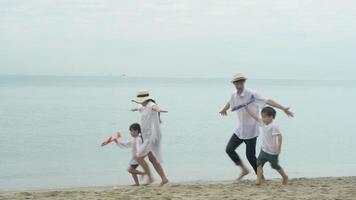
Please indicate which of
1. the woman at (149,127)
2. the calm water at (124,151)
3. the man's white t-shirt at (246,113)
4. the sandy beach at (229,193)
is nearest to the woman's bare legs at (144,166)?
the woman at (149,127)

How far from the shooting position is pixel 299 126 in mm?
29141

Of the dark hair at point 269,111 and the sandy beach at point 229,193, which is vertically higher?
the dark hair at point 269,111

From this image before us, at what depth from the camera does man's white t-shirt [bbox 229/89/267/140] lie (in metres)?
8.29

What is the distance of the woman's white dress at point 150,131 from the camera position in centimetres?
840

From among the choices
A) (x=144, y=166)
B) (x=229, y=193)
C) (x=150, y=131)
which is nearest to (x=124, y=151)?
(x=144, y=166)

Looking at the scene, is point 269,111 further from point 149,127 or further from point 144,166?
point 144,166

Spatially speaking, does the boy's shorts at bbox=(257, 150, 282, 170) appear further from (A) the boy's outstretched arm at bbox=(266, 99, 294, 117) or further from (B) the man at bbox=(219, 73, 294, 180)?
(A) the boy's outstretched arm at bbox=(266, 99, 294, 117)

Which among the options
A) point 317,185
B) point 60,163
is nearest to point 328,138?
point 60,163

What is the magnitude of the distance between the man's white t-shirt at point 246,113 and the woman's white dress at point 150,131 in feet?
3.61

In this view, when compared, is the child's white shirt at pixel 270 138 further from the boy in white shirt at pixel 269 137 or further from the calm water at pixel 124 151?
the calm water at pixel 124 151

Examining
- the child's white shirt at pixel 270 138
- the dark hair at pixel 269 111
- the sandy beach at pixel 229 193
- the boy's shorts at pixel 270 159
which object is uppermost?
the dark hair at pixel 269 111

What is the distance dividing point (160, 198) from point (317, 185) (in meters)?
2.67

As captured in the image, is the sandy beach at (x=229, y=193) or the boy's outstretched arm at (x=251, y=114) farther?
the boy's outstretched arm at (x=251, y=114)

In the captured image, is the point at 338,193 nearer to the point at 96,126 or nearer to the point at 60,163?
the point at 60,163
